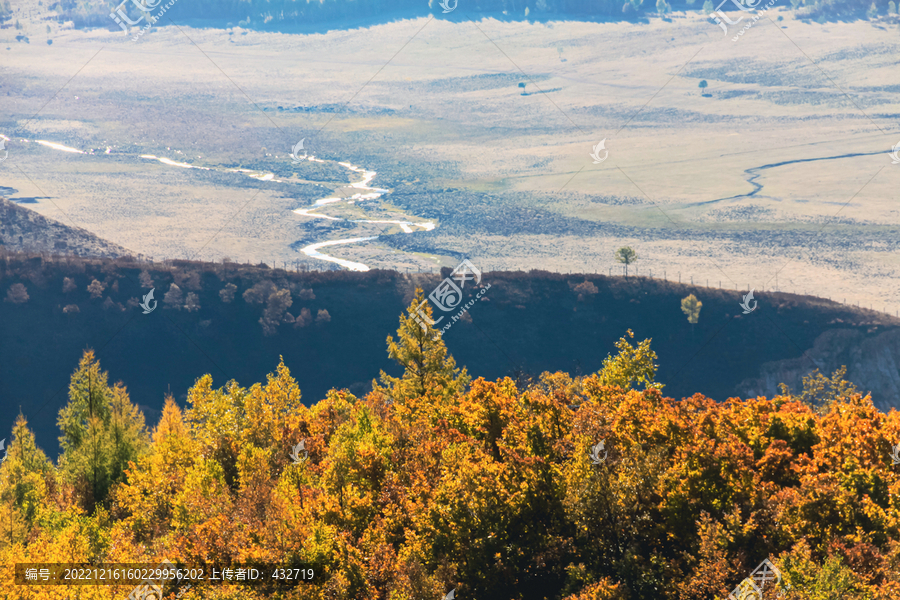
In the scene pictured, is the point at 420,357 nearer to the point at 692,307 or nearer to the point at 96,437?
the point at 96,437

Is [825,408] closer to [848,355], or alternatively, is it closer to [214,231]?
[848,355]

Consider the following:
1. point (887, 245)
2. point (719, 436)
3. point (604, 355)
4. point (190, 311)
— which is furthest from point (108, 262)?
point (887, 245)

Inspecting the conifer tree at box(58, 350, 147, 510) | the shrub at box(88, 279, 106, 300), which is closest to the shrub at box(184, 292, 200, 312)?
the shrub at box(88, 279, 106, 300)

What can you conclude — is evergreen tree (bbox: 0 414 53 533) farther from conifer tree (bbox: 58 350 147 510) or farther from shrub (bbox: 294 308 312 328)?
shrub (bbox: 294 308 312 328)

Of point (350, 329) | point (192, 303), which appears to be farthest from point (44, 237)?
point (350, 329)

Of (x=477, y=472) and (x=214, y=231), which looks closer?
(x=477, y=472)

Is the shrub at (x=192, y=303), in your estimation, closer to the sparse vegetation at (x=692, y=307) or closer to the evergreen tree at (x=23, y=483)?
the evergreen tree at (x=23, y=483)

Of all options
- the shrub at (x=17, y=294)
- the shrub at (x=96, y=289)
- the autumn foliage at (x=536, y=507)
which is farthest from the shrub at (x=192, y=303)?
the autumn foliage at (x=536, y=507)
